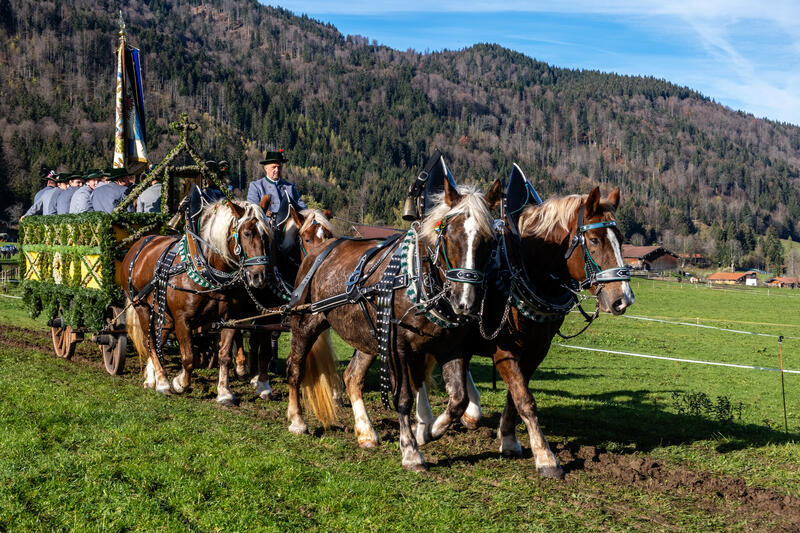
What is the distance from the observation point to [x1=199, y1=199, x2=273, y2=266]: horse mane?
8352mm

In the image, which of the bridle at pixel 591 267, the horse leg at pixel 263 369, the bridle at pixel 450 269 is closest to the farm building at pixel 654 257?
the horse leg at pixel 263 369

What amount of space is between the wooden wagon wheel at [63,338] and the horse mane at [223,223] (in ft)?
14.3

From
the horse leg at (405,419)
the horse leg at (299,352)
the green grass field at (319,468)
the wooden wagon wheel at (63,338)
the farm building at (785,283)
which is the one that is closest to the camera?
the green grass field at (319,468)

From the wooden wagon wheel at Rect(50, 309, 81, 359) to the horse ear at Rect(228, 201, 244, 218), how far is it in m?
5.17

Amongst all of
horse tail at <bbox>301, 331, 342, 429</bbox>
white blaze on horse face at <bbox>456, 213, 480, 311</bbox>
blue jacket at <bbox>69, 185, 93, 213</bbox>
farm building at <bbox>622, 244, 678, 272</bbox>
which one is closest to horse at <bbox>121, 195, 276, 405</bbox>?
horse tail at <bbox>301, 331, 342, 429</bbox>

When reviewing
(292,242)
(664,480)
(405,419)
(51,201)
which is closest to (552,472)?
(664,480)

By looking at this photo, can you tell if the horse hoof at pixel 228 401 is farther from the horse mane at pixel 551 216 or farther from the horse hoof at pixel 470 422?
the horse mane at pixel 551 216

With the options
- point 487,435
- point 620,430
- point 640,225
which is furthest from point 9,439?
point 640,225

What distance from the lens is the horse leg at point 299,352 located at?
769 cm

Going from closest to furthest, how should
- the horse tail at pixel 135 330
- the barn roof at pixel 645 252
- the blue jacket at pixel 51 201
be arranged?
1. the horse tail at pixel 135 330
2. the blue jacket at pixel 51 201
3. the barn roof at pixel 645 252

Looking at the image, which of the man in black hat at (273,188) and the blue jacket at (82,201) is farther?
the blue jacket at (82,201)

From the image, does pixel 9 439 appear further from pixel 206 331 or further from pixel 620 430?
pixel 620 430

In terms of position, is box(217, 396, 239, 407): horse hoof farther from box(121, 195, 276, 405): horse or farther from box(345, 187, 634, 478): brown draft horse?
box(345, 187, 634, 478): brown draft horse

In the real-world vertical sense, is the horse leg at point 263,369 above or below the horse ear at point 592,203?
below
